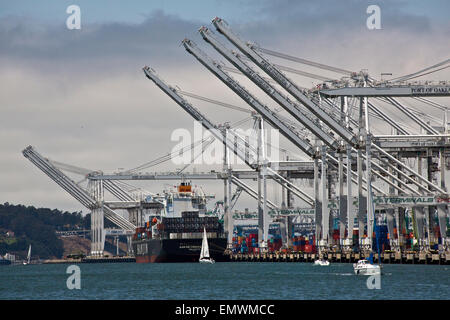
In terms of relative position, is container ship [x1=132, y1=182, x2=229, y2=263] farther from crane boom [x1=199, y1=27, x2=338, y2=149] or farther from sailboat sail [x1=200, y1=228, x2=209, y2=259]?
crane boom [x1=199, y1=27, x2=338, y2=149]

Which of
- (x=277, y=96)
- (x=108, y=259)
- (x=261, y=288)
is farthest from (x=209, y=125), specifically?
(x=261, y=288)

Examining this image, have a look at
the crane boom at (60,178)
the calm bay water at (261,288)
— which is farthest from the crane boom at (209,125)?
the calm bay water at (261,288)

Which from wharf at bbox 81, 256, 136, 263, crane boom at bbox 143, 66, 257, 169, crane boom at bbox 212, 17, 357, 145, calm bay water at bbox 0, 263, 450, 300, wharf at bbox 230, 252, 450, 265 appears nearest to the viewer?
calm bay water at bbox 0, 263, 450, 300

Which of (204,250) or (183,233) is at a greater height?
(183,233)

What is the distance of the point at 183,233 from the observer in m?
130

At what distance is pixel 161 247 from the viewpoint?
129000 millimetres

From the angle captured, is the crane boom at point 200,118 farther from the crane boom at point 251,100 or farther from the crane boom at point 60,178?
the crane boom at point 60,178

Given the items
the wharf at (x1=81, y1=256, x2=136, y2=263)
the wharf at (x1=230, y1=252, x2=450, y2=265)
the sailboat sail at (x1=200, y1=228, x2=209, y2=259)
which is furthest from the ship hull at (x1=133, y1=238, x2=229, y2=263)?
the wharf at (x1=81, y1=256, x2=136, y2=263)

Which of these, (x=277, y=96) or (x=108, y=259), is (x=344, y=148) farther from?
(x=108, y=259)

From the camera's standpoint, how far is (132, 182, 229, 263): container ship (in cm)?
12850

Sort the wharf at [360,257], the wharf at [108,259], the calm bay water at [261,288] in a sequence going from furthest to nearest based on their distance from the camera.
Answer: the wharf at [108,259], the wharf at [360,257], the calm bay water at [261,288]

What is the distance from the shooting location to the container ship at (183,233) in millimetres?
128500

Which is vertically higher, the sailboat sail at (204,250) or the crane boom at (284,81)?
the crane boom at (284,81)
